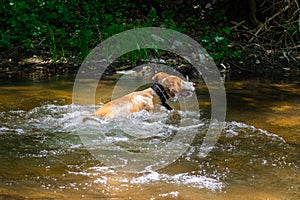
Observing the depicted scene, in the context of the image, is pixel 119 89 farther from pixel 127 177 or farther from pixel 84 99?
pixel 127 177

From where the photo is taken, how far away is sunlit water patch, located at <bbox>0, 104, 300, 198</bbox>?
371 cm

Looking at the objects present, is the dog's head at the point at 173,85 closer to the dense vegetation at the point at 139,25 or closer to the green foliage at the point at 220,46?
the dense vegetation at the point at 139,25

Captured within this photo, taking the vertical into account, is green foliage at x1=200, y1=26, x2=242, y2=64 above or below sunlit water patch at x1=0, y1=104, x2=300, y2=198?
above

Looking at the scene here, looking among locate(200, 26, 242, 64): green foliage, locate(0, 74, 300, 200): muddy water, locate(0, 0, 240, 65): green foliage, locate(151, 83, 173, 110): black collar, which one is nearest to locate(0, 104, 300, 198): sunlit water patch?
locate(0, 74, 300, 200): muddy water

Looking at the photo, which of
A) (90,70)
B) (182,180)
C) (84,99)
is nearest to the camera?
(182,180)

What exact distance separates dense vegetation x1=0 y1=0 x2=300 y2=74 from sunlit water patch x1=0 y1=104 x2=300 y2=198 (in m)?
4.83

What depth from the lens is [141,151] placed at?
4.65 meters

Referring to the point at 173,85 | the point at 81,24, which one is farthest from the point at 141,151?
the point at 81,24

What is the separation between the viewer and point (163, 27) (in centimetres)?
1178

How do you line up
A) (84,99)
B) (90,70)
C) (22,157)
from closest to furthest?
1. (22,157)
2. (84,99)
3. (90,70)

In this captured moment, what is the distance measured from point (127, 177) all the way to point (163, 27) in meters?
8.28

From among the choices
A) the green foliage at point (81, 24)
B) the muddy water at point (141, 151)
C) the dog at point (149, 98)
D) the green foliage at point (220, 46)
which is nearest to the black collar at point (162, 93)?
the dog at point (149, 98)

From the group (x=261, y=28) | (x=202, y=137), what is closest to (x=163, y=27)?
(x=261, y=28)

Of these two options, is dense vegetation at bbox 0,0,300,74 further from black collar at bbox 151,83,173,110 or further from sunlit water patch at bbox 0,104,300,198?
sunlit water patch at bbox 0,104,300,198
